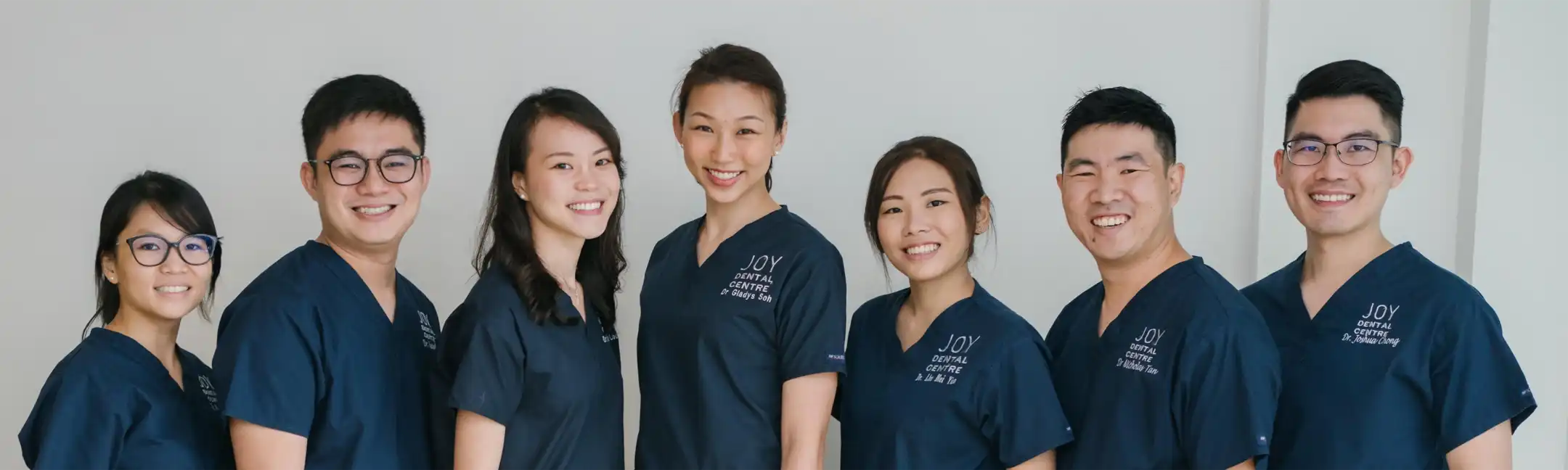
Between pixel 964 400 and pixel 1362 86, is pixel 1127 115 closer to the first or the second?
pixel 1362 86

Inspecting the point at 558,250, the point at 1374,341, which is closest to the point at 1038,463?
the point at 1374,341

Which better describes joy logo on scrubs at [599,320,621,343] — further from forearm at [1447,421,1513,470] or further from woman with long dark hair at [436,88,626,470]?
forearm at [1447,421,1513,470]

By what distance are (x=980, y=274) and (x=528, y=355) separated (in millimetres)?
1793

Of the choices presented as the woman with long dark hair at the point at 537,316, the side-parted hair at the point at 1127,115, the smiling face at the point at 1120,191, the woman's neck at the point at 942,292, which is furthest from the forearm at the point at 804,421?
the side-parted hair at the point at 1127,115

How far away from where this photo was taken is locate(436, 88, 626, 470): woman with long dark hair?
221cm

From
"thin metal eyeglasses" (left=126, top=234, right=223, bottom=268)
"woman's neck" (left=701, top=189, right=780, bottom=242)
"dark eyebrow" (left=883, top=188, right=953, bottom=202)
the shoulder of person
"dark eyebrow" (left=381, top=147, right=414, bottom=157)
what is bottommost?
"thin metal eyeglasses" (left=126, top=234, right=223, bottom=268)

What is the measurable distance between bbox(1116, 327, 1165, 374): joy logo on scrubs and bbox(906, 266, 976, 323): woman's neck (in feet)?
1.11

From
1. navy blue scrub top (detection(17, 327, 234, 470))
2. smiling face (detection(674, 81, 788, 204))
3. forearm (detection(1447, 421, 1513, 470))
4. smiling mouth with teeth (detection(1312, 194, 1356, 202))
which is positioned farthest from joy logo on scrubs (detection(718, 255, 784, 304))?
forearm (detection(1447, 421, 1513, 470))

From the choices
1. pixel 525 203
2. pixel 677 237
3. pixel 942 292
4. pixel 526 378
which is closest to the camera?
pixel 526 378

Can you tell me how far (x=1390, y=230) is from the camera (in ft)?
11.2

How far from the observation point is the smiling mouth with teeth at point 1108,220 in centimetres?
234

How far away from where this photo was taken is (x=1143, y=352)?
229cm

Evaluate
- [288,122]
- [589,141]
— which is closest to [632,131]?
[288,122]

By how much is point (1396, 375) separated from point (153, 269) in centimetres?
245
